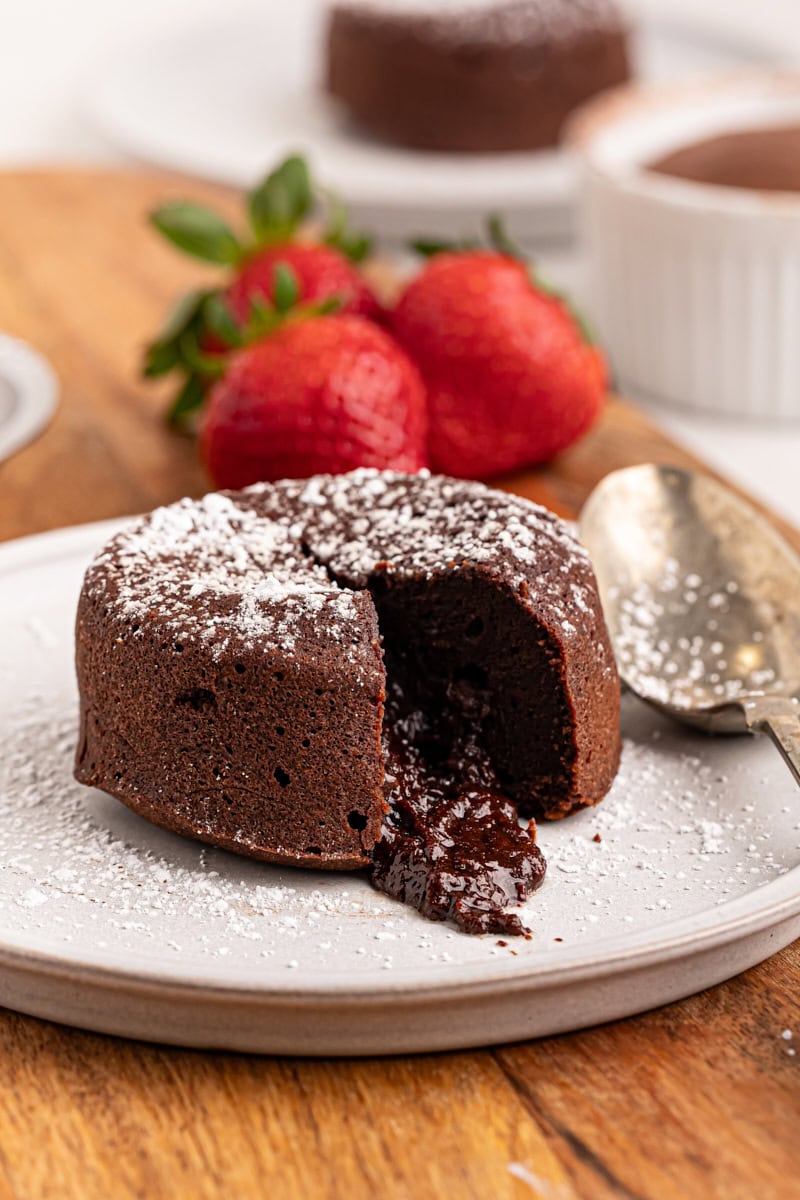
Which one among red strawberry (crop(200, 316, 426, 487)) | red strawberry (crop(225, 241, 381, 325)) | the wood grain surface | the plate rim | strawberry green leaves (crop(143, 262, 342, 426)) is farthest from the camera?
the plate rim

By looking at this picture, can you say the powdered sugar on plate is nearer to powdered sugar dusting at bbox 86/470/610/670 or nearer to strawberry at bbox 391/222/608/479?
powdered sugar dusting at bbox 86/470/610/670

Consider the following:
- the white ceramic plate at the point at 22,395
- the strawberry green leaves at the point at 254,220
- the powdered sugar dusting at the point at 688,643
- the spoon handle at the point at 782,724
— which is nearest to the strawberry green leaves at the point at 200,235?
the strawberry green leaves at the point at 254,220

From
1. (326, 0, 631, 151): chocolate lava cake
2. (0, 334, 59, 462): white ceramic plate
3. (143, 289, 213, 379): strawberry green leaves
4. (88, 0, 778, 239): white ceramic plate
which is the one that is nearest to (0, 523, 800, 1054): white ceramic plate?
(0, 334, 59, 462): white ceramic plate

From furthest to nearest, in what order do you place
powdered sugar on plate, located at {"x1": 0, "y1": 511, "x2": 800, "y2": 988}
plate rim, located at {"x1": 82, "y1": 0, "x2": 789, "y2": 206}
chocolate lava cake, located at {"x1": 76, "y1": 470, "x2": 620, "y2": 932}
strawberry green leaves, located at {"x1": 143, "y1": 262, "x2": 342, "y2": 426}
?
plate rim, located at {"x1": 82, "y1": 0, "x2": 789, "y2": 206}
strawberry green leaves, located at {"x1": 143, "y1": 262, "x2": 342, "y2": 426}
chocolate lava cake, located at {"x1": 76, "y1": 470, "x2": 620, "y2": 932}
powdered sugar on plate, located at {"x1": 0, "y1": 511, "x2": 800, "y2": 988}

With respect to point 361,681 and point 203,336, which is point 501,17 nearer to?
point 203,336

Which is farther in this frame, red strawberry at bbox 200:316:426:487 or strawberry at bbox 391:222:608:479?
strawberry at bbox 391:222:608:479

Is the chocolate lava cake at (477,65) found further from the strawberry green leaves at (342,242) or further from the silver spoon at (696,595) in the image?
the silver spoon at (696,595)

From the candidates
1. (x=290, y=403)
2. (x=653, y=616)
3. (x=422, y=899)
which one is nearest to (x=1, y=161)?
(x=290, y=403)

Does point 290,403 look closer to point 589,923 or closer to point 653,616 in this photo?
point 653,616
